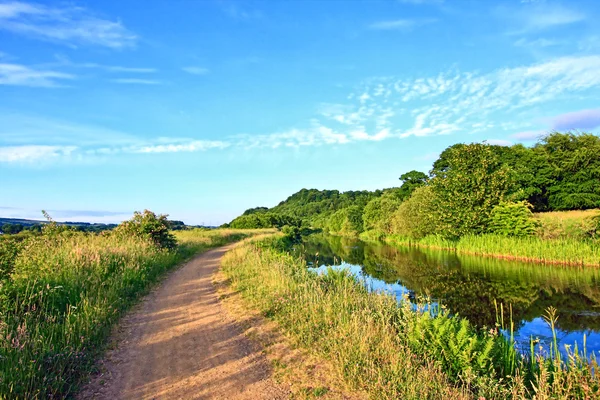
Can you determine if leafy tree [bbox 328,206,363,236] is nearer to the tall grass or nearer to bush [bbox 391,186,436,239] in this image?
bush [bbox 391,186,436,239]

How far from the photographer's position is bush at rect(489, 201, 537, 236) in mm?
25844

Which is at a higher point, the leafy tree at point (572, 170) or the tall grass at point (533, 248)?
the leafy tree at point (572, 170)

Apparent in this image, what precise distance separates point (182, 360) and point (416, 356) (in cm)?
400

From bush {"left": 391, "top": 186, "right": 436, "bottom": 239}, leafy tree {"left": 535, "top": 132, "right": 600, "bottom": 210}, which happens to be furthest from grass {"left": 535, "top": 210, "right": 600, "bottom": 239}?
leafy tree {"left": 535, "top": 132, "right": 600, "bottom": 210}

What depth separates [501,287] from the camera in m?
16.1

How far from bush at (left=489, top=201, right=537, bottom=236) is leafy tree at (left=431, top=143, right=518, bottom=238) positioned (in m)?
1.12

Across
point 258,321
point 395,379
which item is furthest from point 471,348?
point 258,321

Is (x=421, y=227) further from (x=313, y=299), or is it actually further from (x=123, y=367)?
(x=123, y=367)

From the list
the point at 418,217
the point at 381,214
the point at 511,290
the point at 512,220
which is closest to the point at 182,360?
the point at 511,290

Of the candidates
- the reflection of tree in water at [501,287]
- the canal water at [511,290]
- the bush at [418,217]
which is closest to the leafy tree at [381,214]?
the bush at [418,217]

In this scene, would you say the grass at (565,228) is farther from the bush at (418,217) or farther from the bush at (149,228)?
the bush at (149,228)

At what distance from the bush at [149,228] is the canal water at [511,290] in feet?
34.2

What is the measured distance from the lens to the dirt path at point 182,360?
201 inches

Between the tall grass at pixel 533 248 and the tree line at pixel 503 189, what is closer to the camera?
the tall grass at pixel 533 248
